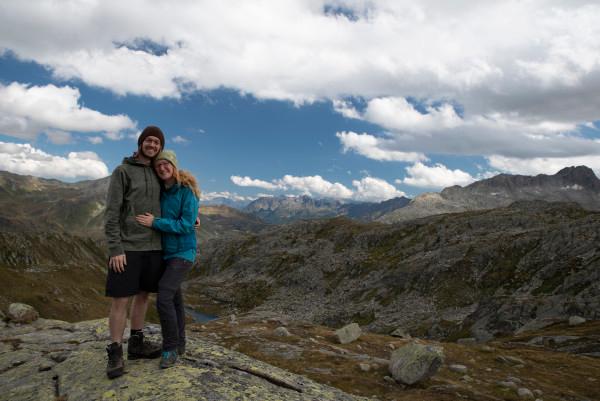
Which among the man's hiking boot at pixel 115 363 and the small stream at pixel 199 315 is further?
the small stream at pixel 199 315

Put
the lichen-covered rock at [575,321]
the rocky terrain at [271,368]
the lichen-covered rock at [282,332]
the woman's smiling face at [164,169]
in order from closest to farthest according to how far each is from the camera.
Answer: the rocky terrain at [271,368] < the woman's smiling face at [164,169] < the lichen-covered rock at [282,332] < the lichen-covered rock at [575,321]

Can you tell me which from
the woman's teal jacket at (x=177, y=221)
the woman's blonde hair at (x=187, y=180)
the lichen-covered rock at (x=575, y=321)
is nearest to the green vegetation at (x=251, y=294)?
the lichen-covered rock at (x=575, y=321)

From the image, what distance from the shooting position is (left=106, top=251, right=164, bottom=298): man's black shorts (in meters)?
10.4

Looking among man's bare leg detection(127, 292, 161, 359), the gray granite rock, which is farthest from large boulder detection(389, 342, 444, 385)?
man's bare leg detection(127, 292, 161, 359)

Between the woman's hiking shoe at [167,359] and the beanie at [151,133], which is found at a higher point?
the beanie at [151,133]

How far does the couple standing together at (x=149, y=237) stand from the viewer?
1045 cm

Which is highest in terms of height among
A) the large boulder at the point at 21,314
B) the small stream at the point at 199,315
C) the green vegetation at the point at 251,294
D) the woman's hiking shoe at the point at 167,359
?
the woman's hiking shoe at the point at 167,359

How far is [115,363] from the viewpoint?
10203 millimetres

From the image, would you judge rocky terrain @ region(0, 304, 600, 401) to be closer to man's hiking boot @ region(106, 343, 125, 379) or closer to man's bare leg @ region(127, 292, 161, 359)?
man's hiking boot @ region(106, 343, 125, 379)

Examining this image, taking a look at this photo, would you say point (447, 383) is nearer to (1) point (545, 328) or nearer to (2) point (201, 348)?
(2) point (201, 348)

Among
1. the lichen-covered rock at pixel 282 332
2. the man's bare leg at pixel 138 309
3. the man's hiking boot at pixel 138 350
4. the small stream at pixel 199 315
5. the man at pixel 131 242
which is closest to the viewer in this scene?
the man at pixel 131 242

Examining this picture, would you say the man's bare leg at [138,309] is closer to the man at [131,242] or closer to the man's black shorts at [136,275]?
the man at [131,242]

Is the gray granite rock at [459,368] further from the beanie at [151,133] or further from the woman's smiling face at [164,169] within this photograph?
the beanie at [151,133]

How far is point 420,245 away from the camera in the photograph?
476ft
